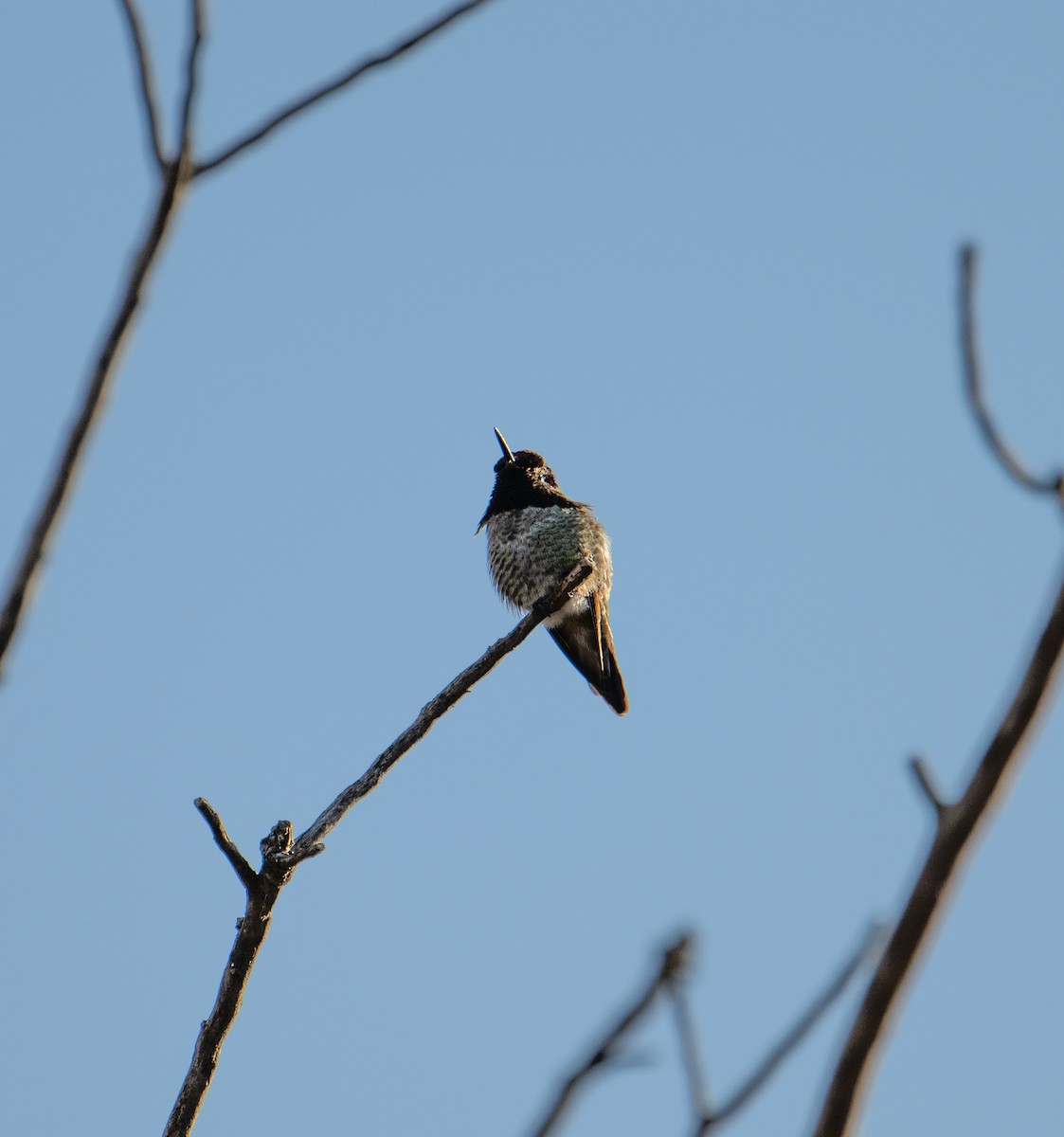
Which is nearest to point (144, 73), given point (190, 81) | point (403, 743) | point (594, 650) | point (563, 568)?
point (190, 81)

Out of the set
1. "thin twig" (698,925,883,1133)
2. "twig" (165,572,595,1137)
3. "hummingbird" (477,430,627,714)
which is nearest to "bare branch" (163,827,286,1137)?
"twig" (165,572,595,1137)

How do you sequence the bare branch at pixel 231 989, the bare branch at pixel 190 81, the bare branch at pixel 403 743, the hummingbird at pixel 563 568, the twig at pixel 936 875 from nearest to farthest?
the twig at pixel 936 875, the bare branch at pixel 190 81, the bare branch at pixel 231 989, the bare branch at pixel 403 743, the hummingbird at pixel 563 568

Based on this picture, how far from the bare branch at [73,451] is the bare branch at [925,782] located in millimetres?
984

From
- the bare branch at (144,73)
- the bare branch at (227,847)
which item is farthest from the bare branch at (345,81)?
the bare branch at (227,847)

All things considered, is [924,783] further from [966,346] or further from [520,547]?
[520,547]

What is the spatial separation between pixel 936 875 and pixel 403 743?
3.63m

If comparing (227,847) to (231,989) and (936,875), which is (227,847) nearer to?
(231,989)

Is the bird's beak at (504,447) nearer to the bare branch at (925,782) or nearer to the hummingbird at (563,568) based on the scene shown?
the hummingbird at (563,568)

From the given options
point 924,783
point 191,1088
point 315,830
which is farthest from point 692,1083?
point 315,830

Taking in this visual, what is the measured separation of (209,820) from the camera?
4273mm

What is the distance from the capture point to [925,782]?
179 centimetres

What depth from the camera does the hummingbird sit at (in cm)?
991

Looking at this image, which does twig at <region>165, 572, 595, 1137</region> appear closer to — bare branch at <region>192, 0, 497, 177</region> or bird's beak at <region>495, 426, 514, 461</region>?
bare branch at <region>192, 0, 497, 177</region>

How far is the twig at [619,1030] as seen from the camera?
1.52m
